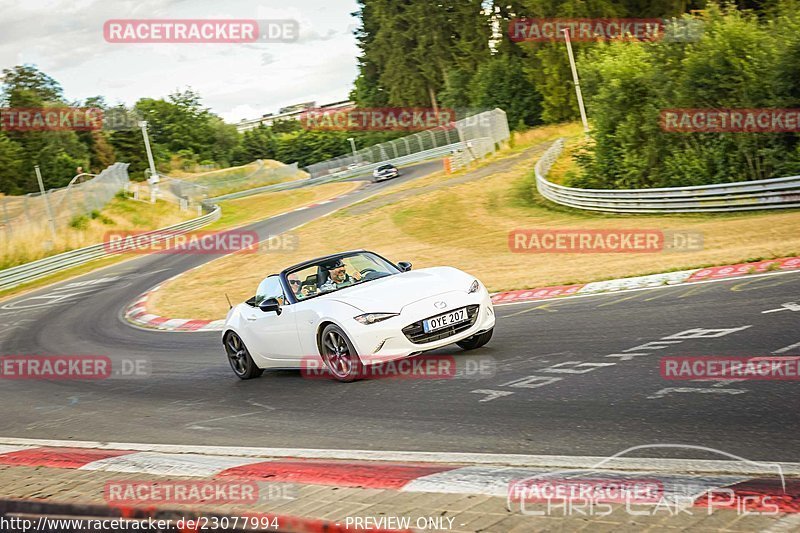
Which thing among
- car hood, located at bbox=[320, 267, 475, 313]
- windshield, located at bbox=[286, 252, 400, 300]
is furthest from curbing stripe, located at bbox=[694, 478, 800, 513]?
windshield, located at bbox=[286, 252, 400, 300]

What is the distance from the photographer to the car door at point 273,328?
34.4ft

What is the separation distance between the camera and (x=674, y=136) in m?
27.0

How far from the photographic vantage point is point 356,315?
30.7 feet

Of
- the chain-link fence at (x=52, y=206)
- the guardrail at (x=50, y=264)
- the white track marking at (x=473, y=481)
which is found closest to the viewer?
the white track marking at (x=473, y=481)

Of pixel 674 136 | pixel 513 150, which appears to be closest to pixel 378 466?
pixel 674 136

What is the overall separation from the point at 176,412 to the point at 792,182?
17.1 m

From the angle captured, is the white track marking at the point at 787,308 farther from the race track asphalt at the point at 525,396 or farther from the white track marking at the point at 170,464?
the white track marking at the point at 170,464

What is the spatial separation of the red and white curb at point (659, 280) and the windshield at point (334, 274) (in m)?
4.16

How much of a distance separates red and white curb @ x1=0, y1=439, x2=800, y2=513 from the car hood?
253 centimetres

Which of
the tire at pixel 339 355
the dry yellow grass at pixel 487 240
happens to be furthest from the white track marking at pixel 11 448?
the dry yellow grass at pixel 487 240

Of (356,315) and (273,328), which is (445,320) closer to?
(356,315)

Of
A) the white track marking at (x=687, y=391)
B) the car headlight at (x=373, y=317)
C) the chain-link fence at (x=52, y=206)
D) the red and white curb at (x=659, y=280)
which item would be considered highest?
the chain-link fence at (x=52, y=206)

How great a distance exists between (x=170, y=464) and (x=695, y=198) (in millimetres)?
20531

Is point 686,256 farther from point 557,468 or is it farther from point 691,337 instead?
point 557,468
